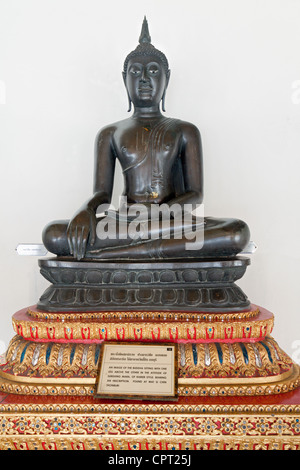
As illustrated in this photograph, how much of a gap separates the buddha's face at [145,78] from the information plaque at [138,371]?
70.1 inches

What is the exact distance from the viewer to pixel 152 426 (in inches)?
63.1

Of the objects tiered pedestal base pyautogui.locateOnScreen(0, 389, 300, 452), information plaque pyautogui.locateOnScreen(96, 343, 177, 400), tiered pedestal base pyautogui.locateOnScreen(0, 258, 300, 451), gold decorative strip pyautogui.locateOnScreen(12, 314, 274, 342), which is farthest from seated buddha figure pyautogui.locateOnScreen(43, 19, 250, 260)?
tiered pedestal base pyautogui.locateOnScreen(0, 389, 300, 452)

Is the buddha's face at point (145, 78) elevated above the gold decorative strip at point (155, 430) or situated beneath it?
elevated above

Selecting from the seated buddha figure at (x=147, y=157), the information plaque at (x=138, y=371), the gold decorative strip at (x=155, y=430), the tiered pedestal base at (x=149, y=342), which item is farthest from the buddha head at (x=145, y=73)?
the gold decorative strip at (x=155, y=430)

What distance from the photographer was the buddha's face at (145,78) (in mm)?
2754

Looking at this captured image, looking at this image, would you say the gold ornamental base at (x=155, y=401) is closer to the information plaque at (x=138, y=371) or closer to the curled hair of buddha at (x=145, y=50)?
the information plaque at (x=138, y=371)

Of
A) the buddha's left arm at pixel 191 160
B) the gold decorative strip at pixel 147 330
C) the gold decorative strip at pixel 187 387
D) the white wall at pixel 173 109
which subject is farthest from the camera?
the white wall at pixel 173 109

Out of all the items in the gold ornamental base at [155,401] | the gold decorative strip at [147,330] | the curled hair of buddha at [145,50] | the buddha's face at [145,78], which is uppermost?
the curled hair of buddha at [145,50]

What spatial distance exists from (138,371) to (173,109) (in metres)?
2.36

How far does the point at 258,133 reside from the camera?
3266mm

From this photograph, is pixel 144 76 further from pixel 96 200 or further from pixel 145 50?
pixel 96 200

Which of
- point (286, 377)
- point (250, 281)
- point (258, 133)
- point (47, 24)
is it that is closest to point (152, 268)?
point (286, 377)

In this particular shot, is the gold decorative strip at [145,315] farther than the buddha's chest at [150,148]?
No

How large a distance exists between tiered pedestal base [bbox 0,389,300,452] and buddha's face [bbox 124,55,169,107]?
6.75ft
